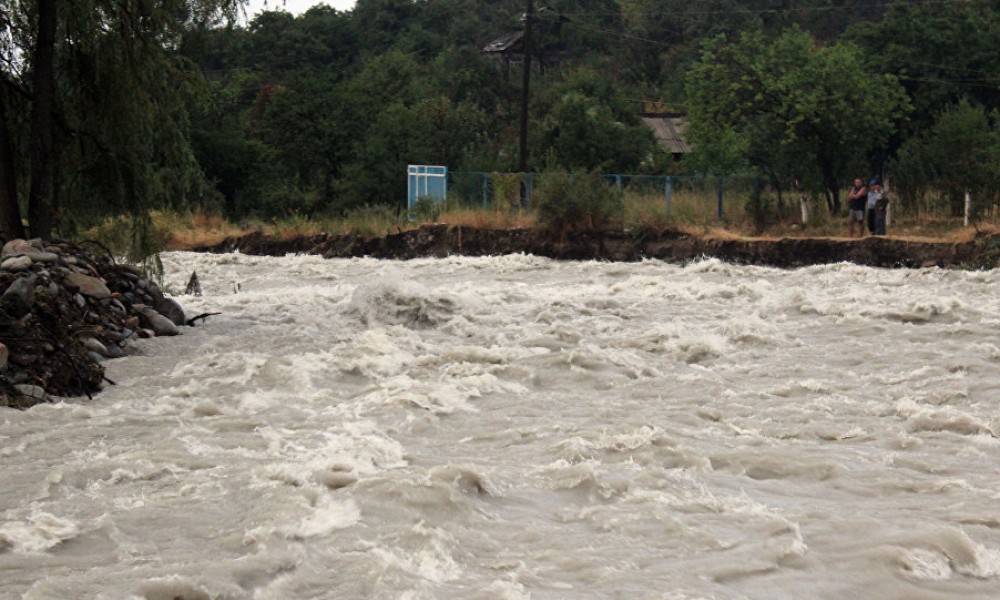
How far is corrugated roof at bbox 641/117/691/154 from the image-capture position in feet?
148

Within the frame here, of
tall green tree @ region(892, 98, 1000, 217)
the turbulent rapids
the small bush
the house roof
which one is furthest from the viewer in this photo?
the house roof

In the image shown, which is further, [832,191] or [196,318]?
[832,191]

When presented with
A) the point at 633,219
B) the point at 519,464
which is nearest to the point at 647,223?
the point at 633,219

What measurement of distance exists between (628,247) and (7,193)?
1639 cm

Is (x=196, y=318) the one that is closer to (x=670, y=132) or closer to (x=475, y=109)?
(x=475, y=109)

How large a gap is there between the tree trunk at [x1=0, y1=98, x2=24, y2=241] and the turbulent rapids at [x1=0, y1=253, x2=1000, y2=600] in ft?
9.51

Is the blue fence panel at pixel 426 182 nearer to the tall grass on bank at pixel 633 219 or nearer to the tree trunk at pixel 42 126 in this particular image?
the tall grass on bank at pixel 633 219

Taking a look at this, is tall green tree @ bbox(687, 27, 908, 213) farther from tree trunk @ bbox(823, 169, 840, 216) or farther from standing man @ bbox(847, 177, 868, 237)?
standing man @ bbox(847, 177, 868, 237)

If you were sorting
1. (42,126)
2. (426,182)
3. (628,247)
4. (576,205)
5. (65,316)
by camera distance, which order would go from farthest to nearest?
(426,182) → (576,205) → (628,247) → (42,126) → (65,316)

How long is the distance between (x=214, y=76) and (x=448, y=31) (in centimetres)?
1331

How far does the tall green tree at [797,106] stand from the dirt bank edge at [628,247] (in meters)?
4.31

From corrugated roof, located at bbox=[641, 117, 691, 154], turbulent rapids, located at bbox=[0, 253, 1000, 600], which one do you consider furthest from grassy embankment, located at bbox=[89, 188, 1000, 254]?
corrugated roof, located at bbox=[641, 117, 691, 154]

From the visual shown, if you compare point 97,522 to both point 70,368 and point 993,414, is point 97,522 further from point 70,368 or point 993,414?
point 993,414

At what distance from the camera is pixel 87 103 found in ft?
54.8
